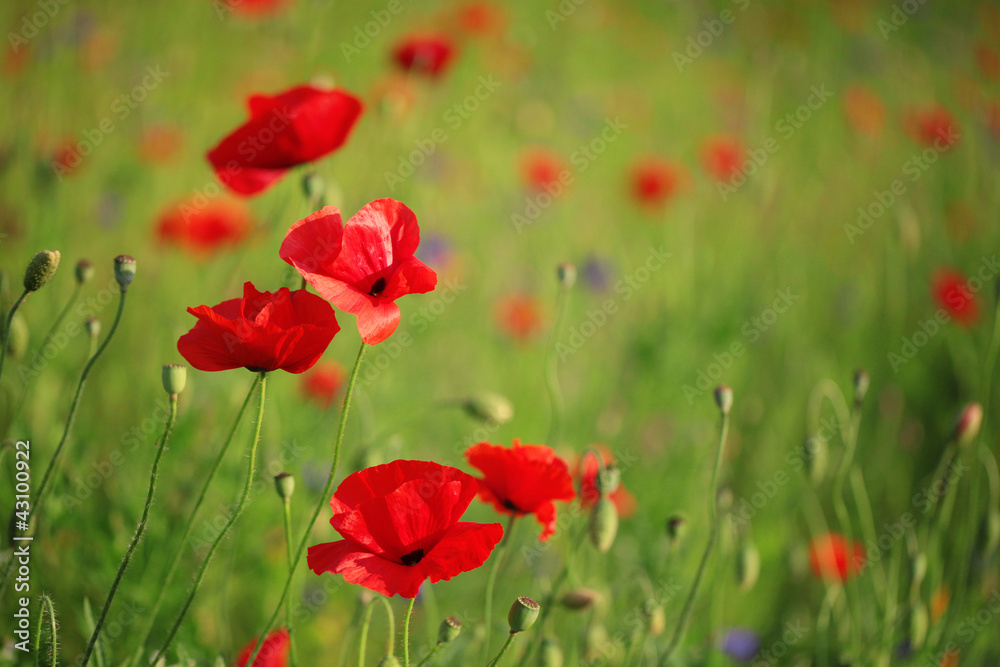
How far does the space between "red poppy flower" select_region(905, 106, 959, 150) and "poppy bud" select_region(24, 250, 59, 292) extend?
2.84 meters

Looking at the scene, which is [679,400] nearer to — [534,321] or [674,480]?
[674,480]

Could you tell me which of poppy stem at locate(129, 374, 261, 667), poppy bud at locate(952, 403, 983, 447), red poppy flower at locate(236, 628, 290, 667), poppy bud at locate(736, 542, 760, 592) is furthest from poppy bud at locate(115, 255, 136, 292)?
poppy bud at locate(952, 403, 983, 447)

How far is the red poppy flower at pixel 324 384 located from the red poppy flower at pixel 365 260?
0.84 meters

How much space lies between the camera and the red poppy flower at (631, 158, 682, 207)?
250 cm

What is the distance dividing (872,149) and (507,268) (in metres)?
2.41

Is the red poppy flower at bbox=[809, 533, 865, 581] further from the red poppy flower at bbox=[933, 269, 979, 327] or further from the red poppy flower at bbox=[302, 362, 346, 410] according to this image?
the red poppy flower at bbox=[302, 362, 346, 410]

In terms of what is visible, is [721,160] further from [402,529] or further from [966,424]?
[402,529]

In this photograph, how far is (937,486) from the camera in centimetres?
112

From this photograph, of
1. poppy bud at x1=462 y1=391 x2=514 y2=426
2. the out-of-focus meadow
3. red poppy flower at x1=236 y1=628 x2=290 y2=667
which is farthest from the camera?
the out-of-focus meadow

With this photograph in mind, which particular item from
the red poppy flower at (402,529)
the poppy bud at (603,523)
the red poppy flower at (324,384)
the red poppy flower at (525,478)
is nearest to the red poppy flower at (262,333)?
the red poppy flower at (402,529)

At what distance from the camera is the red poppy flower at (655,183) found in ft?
8.20

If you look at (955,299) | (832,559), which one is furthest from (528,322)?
(955,299)

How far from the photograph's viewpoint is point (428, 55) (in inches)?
76.9

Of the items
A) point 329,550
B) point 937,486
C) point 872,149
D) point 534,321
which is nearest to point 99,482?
point 329,550
